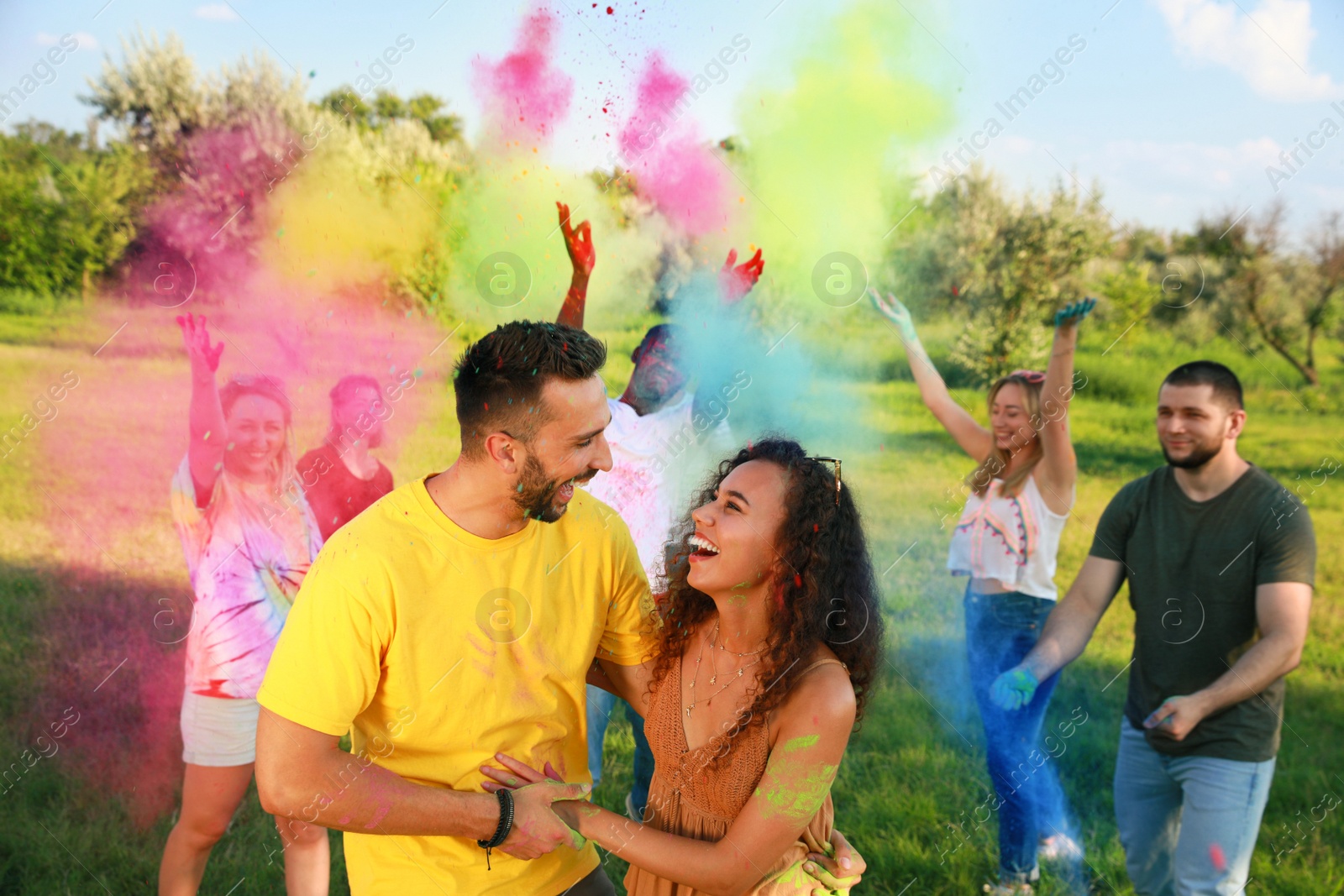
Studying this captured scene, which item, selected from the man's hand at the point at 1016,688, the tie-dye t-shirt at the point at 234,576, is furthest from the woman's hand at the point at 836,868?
the tie-dye t-shirt at the point at 234,576

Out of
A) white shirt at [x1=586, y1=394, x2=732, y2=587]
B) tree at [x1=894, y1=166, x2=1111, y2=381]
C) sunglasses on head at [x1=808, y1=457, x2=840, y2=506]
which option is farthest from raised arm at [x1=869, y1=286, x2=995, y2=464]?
tree at [x1=894, y1=166, x2=1111, y2=381]

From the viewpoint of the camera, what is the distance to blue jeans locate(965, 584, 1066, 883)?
368 cm

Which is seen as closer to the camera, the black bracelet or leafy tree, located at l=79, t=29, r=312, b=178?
the black bracelet

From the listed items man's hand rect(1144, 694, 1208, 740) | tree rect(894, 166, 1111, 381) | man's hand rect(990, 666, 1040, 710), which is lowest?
man's hand rect(990, 666, 1040, 710)

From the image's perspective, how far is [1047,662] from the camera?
130 inches

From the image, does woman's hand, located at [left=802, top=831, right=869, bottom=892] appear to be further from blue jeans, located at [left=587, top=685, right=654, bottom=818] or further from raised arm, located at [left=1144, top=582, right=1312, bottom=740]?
blue jeans, located at [left=587, top=685, right=654, bottom=818]

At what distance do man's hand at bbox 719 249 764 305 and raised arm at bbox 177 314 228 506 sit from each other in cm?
207

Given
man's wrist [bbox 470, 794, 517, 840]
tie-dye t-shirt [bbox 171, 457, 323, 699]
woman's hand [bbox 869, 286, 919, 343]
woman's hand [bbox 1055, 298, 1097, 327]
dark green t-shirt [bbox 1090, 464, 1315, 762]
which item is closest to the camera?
man's wrist [bbox 470, 794, 517, 840]

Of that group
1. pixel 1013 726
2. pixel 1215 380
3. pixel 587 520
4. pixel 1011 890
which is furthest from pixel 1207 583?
pixel 587 520

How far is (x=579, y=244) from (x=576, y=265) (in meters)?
0.09

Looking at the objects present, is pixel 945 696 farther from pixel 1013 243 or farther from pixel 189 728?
pixel 1013 243

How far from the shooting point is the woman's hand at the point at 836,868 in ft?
6.81

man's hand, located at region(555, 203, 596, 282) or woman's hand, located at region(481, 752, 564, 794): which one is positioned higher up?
man's hand, located at region(555, 203, 596, 282)

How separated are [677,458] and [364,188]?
1.70 meters
